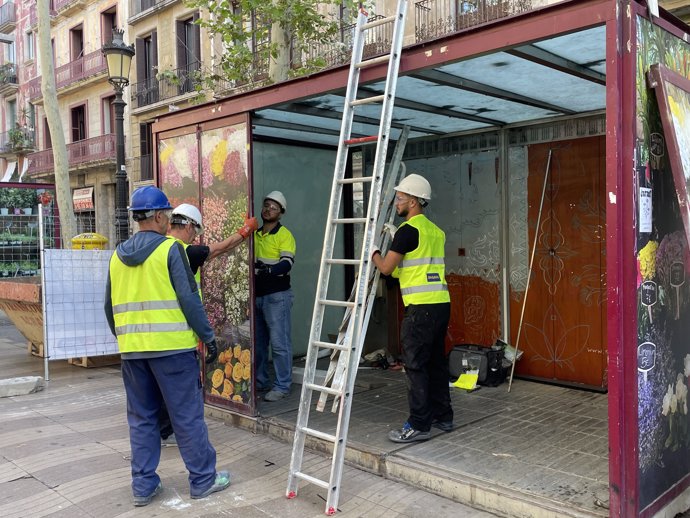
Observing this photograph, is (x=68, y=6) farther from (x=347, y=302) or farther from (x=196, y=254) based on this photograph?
(x=347, y=302)

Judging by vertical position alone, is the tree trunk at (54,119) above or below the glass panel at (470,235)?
above

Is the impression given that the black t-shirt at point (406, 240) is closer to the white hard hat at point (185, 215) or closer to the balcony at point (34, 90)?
the white hard hat at point (185, 215)

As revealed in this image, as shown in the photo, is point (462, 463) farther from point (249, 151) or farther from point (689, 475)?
point (249, 151)

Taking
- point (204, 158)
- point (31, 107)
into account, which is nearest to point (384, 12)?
point (204, 158)

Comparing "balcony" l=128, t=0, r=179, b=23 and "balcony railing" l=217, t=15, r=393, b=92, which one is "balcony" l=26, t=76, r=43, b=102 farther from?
"balcony railing" l=217, t=15, r=393, b=92

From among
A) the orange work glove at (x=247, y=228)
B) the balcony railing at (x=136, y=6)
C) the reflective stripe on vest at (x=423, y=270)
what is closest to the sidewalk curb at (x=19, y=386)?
the orange work glove at (x=247, y=228)

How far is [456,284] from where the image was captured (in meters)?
7.00

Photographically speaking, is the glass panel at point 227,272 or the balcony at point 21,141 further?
the balcony at point 21,141

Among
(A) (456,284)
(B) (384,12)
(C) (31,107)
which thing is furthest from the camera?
(C) (31,107)

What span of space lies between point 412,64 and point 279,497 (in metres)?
3.00

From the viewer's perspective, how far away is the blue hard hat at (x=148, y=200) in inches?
157

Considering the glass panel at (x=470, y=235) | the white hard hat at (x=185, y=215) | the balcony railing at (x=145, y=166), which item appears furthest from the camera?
the balcony railing at (x=145, y=166)

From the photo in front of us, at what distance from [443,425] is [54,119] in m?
9.53

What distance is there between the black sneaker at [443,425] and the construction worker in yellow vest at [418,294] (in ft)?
0.67
